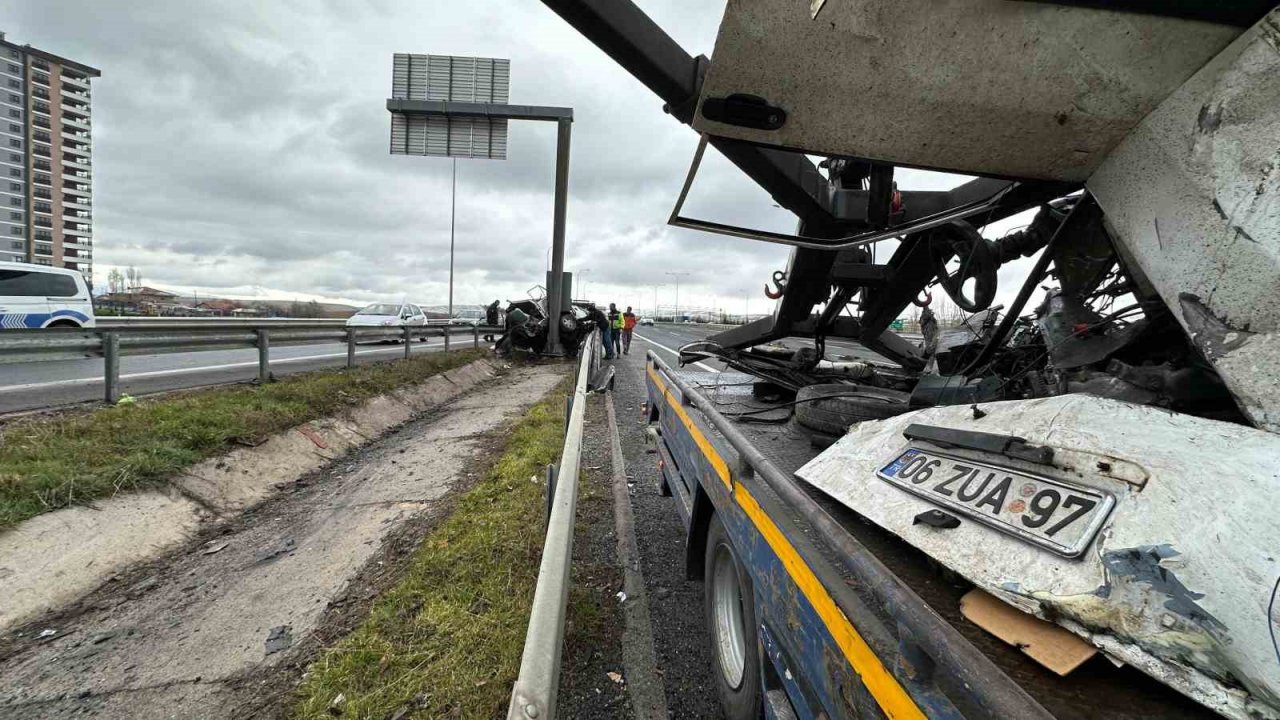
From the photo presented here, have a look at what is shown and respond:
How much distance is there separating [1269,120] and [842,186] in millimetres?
1907

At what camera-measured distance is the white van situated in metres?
12.4

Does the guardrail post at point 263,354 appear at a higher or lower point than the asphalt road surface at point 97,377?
higher

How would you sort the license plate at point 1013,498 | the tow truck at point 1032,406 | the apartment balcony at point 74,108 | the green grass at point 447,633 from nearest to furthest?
the tow truck at point 1032,406 < the license plate at point 1013,498 < the green grass at point 447,633 < the apartment balcony at point 74,108

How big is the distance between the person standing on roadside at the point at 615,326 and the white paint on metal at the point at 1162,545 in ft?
62.5

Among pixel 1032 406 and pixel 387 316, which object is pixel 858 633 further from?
pixel 387 316

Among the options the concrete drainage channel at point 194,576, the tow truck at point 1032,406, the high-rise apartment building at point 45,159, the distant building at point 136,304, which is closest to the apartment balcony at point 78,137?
the high-rise apartment building at point 45,159

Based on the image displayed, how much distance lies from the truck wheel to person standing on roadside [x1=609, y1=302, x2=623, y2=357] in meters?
17.6

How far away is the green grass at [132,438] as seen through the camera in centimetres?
401

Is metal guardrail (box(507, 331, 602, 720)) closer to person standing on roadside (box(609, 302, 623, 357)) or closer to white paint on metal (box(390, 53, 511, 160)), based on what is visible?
white paint on metal (box(390, 53, 511, 160))

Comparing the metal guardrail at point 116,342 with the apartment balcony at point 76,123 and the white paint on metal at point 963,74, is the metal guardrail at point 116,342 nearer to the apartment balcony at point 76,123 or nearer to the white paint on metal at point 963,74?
the white paint on metal at point 963,74

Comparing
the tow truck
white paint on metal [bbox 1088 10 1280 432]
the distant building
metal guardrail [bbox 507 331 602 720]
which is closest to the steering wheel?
the tow truck

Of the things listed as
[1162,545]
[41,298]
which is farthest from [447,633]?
[41,298]

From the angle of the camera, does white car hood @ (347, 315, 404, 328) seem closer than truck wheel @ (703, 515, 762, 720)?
No

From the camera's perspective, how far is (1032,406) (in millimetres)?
1577
